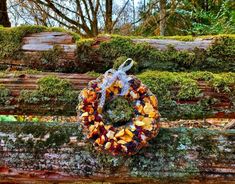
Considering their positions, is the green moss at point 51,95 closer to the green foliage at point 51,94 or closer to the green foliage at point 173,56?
the green foliage at point 51,94

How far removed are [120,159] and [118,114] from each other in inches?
8.6

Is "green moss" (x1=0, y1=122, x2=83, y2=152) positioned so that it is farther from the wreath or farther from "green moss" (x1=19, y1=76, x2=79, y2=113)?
"green moss" (x1=19, y1=76, x2=79, y2=113)

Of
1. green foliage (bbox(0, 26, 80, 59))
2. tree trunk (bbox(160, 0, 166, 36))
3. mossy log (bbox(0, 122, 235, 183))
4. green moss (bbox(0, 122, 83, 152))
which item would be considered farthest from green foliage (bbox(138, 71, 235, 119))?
tree trunk (bbox(160, 0, 166, 36))

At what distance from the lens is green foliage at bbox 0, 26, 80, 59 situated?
2.39 metres

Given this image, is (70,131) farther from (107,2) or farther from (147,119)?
(107,2)

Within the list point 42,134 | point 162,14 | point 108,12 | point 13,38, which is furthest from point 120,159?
point 108,12

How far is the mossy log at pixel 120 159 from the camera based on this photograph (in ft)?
5.45

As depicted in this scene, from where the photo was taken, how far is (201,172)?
1672mm

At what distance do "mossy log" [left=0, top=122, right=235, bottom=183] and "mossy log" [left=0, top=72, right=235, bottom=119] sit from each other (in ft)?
1.15

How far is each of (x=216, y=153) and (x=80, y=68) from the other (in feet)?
3.46

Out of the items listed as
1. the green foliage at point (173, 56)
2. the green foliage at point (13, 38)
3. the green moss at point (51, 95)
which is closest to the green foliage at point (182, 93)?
the green foliage at point (173, 56)

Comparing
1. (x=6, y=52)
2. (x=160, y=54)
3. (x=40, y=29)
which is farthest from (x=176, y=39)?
(x=6, y=52)

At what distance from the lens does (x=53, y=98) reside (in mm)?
2107

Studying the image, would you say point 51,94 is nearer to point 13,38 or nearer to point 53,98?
point 53,98
